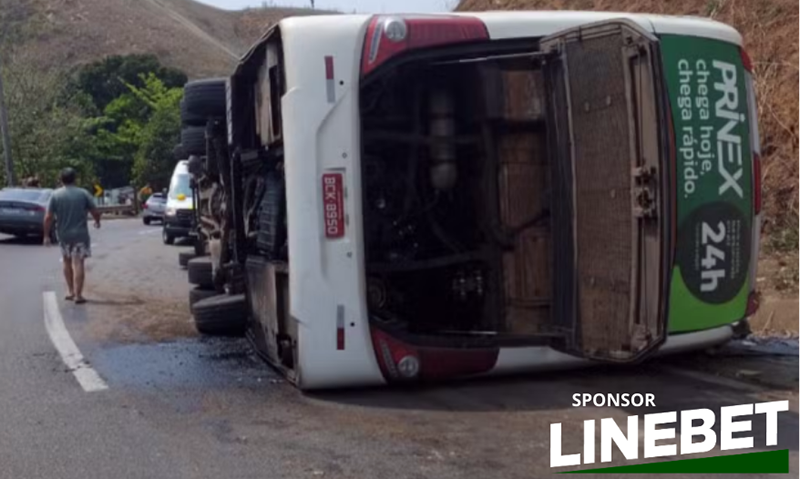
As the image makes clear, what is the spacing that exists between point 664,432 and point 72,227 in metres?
8.60

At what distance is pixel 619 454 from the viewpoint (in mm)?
6363

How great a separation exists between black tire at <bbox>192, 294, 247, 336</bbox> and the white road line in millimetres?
1016

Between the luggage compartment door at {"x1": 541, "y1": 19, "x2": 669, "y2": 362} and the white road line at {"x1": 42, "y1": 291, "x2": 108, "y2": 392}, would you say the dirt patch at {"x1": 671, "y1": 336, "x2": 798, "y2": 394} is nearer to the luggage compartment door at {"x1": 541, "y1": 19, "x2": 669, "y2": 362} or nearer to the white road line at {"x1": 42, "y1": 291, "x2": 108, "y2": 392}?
the luggage compartment door at {"x1": 541, "y1": 19, "x2": 669, "y2": 362}

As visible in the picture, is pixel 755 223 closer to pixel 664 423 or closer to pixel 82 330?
pixel 664 423

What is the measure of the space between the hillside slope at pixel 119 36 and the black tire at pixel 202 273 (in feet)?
205

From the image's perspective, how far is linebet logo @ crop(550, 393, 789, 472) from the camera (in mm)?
6367

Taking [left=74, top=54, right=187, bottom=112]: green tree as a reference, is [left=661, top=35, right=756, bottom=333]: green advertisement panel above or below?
below

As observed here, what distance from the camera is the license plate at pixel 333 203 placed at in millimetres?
7238

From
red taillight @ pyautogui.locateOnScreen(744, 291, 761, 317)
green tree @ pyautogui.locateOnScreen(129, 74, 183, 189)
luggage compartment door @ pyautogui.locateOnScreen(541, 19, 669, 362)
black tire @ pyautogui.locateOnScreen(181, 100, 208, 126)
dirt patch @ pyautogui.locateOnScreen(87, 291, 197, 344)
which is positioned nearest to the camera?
luggage compartment door @ pyautogui.locateOnScreen(541, 19, 669, 362)

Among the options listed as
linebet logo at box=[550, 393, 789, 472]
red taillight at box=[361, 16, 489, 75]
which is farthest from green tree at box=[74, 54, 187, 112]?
linebet logo at box=[550, 393, 789, 472]

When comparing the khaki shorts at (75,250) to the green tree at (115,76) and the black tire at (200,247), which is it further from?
the green tree at (115,76)

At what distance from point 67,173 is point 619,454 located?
353 inches

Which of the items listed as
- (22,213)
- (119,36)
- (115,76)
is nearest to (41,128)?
(115,76)

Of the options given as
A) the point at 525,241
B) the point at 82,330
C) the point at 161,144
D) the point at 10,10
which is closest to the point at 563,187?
the point at 525,241
